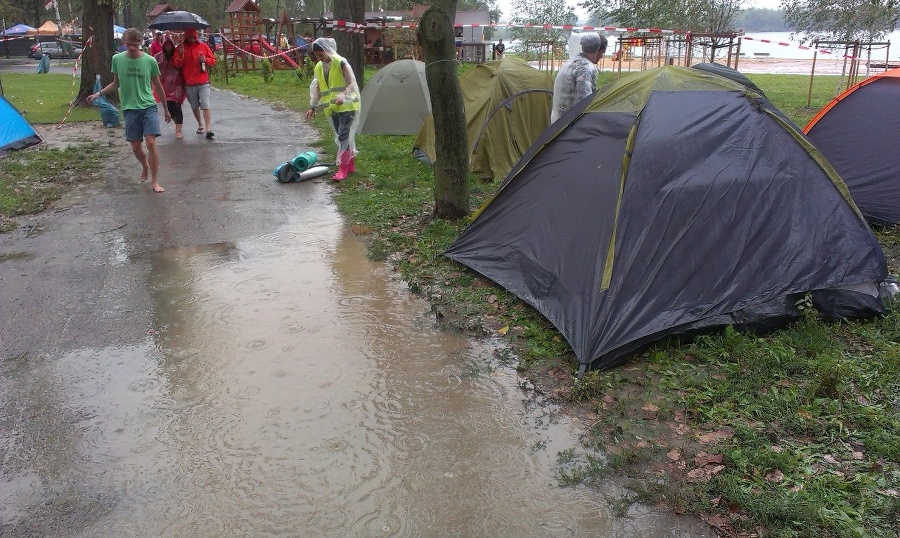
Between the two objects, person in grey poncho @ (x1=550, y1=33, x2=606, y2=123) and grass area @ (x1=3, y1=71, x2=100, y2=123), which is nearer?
person in grey poncho @ (x1=550, y1=33, x2=606, y2=123)

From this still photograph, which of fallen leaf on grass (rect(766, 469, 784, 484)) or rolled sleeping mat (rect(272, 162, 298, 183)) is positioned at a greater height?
rolled sleeping mat (rect(272, 162, 298, 183))

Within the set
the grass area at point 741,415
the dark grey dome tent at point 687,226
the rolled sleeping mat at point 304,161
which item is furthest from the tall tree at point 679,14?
the grass area at point 741,415

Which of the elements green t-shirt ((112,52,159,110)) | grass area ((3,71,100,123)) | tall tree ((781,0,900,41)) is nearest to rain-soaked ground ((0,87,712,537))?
green t-shirt ((112,52,159,110))

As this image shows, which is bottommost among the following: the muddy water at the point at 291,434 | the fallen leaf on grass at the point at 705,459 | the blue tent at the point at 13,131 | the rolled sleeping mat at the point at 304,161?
the muddy water at the point at 291,434

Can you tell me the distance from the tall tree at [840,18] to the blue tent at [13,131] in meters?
20.8

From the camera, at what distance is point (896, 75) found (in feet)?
23.0

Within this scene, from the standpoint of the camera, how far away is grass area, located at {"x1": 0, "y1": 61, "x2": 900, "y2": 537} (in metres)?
3.12

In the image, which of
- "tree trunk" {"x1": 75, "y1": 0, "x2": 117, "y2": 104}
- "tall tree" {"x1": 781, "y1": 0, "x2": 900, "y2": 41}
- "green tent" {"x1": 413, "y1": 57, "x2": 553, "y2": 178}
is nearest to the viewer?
"green tent" {"x1": 413, "y1": 57, "x2": 553, "y2": 178}

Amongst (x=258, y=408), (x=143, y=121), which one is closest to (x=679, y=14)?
(x=143, y=121)

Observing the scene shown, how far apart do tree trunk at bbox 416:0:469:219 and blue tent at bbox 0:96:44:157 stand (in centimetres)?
757

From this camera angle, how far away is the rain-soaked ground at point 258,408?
10.4ft

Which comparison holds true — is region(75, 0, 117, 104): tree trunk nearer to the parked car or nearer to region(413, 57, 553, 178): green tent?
region(413, 57, 553, 178): green tent

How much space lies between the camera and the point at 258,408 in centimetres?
405

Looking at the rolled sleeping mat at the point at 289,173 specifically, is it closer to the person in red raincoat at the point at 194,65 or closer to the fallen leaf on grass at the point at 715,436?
the person in red raincoat at the point at 194,65
